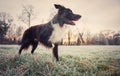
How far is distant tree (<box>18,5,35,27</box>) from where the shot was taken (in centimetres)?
326

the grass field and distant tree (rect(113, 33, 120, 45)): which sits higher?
distant tree (rect(113, 33, 120, 45))

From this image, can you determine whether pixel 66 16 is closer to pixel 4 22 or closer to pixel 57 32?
pixel 57 32

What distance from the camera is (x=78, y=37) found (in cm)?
340

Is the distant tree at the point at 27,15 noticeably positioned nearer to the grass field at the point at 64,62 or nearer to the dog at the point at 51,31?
the dog at the point at 51,31

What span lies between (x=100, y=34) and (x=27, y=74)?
49.9 inches

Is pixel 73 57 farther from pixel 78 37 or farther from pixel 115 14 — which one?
pixel 115 14

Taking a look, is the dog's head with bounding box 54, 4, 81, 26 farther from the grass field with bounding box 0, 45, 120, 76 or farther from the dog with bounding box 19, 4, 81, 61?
the grass field with bounding box 0, 45, 120, 76

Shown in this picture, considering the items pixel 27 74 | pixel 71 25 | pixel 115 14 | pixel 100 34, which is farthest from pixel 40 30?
pixel 115 14

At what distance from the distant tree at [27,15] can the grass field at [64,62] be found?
0.35m

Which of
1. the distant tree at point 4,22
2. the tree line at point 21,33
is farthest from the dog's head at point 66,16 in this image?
the distant tree at point 4,22

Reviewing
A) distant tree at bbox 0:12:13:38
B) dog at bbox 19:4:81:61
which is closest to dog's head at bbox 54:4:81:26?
dog at bbox 19:4:81:61

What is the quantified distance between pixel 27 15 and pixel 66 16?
53cm

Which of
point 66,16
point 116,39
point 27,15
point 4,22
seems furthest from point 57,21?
point 116,39

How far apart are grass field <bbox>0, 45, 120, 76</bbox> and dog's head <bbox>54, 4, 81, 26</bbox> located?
35cm
